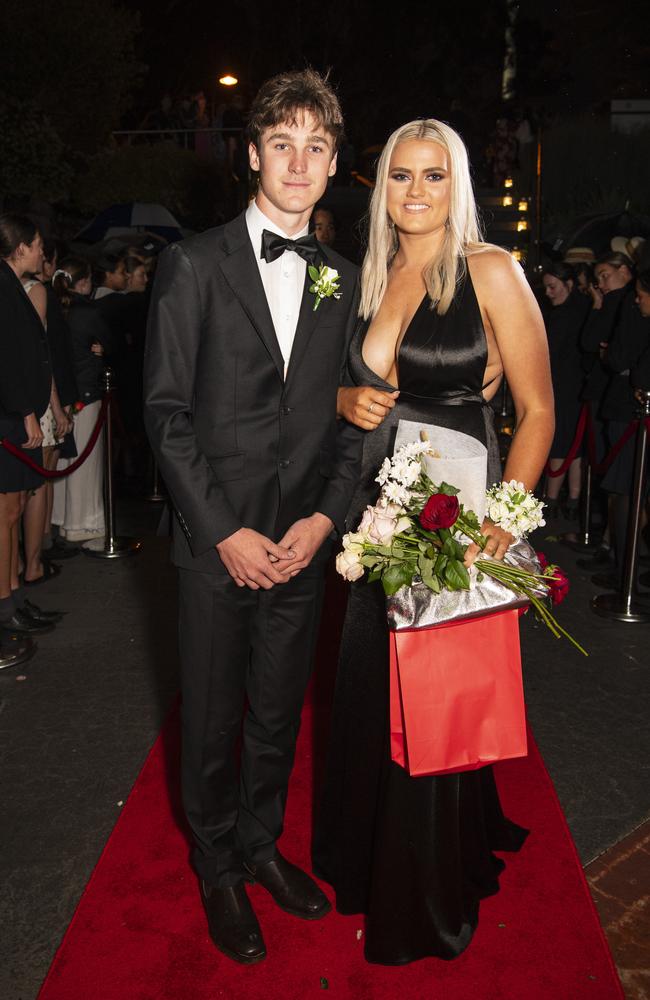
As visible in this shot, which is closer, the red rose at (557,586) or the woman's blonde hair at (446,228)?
the red rose at (557,586)

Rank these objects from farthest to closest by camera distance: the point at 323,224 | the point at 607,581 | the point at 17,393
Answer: the point at 323,224 → the point at 607,581 → the point at 17,393

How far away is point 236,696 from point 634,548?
3.70 metres

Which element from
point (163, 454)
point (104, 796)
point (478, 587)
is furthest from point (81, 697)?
point (478, 587)

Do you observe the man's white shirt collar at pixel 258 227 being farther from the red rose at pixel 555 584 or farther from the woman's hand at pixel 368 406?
the red rose at pixel 555 584

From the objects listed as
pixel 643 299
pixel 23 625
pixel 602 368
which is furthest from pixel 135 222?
pixel 23 625

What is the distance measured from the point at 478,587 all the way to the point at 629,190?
47.6 feet

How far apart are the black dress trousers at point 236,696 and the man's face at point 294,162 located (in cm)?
103

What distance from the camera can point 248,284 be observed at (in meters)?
2.36

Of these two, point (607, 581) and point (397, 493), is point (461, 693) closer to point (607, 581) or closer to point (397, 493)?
point (397, 493)

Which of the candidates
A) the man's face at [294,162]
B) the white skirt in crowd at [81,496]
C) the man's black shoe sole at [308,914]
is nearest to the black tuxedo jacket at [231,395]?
the man's face at [294,162]

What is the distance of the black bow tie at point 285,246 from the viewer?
2.37 metres

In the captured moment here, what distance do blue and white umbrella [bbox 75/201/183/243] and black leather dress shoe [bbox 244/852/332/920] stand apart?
13231mm

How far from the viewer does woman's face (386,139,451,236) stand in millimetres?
2586

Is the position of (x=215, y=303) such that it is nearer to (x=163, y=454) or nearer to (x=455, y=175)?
(x=163, y=454)
